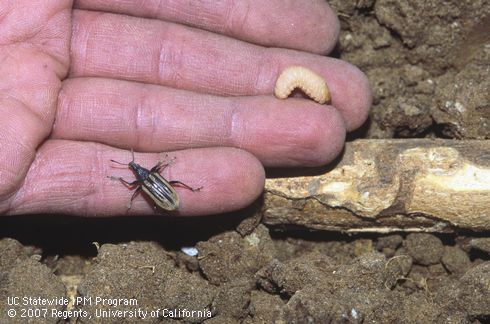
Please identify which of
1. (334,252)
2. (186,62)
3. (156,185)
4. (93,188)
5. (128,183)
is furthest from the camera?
(334,252)

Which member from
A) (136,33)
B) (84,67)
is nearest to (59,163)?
(84,67)

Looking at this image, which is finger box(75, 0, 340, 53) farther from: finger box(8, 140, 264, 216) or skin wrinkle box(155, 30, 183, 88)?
finger box(8, 140, 264, 216)

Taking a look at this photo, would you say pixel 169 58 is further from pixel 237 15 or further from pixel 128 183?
pixel 128 183

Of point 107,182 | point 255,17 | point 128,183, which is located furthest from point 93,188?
point 255,17

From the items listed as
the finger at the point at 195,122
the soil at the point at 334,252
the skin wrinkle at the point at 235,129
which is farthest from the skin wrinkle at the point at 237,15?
the soil at the point at 334,252

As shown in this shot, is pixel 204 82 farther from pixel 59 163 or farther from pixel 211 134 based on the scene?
pixel 59 163

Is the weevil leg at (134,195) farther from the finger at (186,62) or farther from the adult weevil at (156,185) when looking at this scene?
the finger at (186,62)
